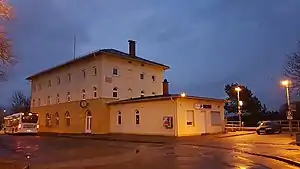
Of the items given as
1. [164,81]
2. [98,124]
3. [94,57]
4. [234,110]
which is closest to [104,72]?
[94,57]

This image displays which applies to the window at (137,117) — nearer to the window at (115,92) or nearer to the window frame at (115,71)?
the window at (115,92)

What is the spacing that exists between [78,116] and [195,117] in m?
17.1

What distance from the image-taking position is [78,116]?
149 ft

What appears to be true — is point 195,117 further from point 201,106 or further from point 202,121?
point 201,106

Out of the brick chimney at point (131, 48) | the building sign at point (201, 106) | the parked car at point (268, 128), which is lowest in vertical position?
the parked car at point (268, 128)

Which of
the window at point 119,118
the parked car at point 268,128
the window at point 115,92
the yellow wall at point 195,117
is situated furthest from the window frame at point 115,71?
the parked car at point 268,128

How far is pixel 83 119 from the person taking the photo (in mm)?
44500

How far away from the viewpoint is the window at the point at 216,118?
128 feet

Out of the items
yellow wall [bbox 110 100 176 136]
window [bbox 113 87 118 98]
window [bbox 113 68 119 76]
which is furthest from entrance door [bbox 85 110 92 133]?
window [bbox 113 68 119 76]

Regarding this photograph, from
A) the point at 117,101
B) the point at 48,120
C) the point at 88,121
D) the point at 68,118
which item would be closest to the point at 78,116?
the point at 88,121

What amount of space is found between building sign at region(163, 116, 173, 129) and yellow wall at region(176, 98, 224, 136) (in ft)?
2.61

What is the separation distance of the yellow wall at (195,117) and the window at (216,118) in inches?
13.9

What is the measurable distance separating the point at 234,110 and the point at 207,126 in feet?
112

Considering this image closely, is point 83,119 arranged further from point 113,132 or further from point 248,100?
point 248,100
